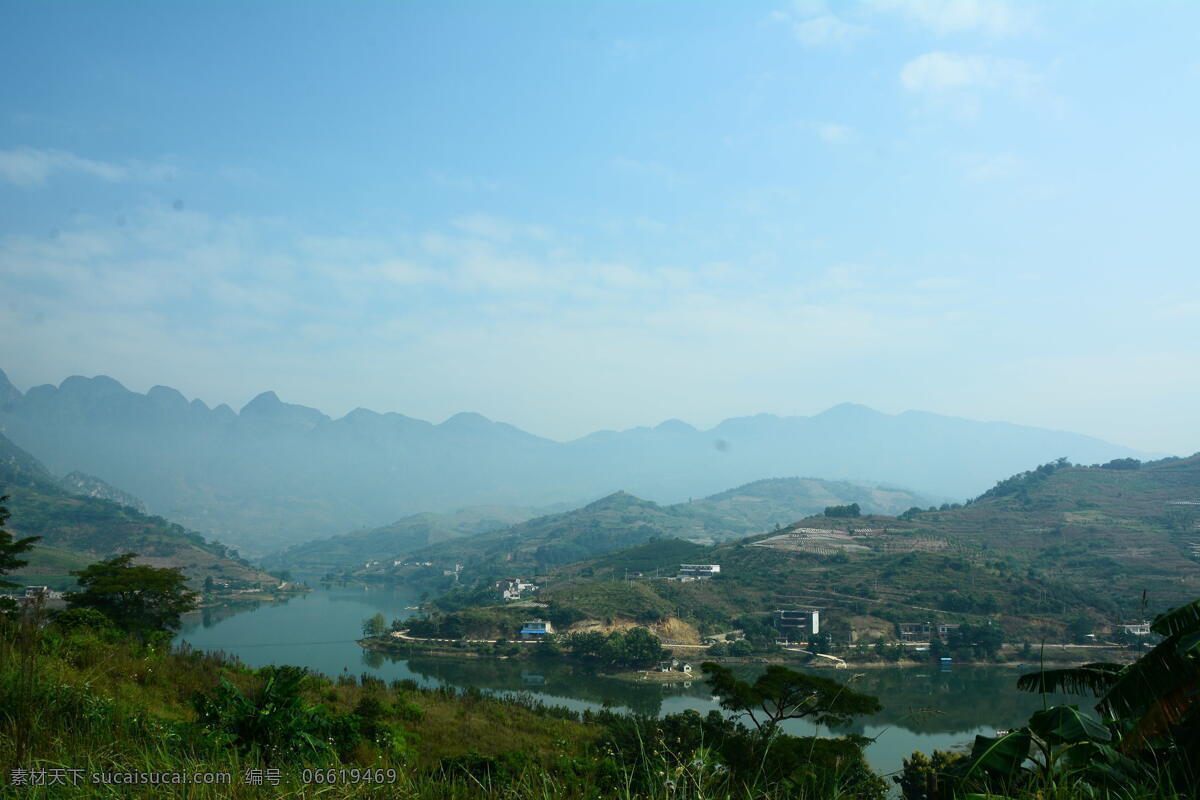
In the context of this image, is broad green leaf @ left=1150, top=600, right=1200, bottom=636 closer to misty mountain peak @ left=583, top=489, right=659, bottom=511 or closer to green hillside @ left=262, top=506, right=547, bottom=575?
green hillside @ left=262, top=506, right=547, bottom=575

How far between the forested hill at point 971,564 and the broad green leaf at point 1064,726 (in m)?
29.0

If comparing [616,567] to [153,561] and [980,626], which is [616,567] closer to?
[980,626]

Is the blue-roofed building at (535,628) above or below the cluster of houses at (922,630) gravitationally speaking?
below

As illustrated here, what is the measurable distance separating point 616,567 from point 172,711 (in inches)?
2144

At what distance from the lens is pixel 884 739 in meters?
21.1

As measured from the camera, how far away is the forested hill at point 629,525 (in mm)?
83625

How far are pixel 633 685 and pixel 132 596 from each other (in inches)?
712

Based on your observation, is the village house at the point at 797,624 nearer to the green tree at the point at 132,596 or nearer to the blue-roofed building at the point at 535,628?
the blue-roofed building at the point at 535,628

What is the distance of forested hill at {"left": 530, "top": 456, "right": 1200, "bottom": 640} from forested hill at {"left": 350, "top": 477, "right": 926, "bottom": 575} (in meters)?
20.1

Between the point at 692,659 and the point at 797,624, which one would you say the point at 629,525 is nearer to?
the point at 797,624

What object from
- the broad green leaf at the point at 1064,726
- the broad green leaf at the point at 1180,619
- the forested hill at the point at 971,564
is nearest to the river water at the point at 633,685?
the forested hill at the point at 971,564

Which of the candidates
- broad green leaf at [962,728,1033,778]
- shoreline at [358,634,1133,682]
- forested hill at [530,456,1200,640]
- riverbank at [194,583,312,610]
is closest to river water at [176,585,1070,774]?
shoreline at [358,634,1133,682]

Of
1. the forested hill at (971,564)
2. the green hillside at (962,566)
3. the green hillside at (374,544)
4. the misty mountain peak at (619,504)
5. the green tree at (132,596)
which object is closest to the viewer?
the green tree at (132,596)

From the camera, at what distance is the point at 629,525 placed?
3962 inches
